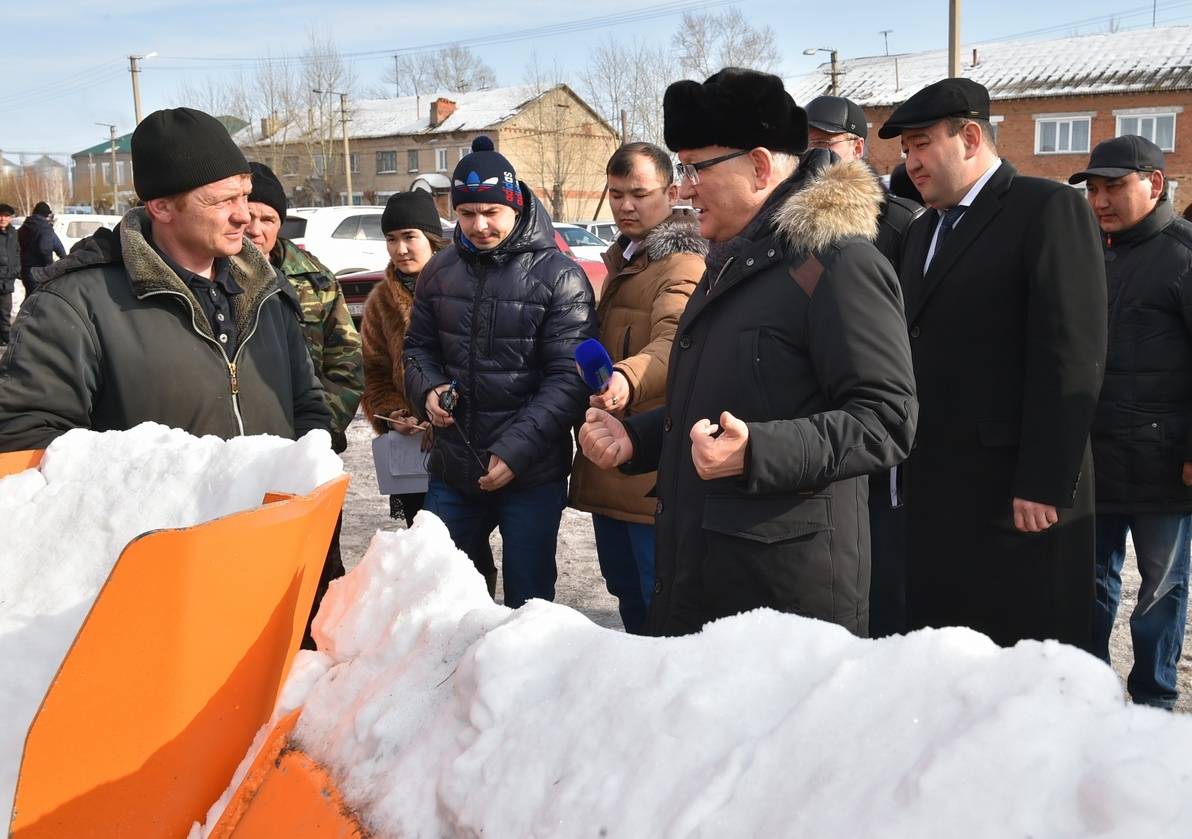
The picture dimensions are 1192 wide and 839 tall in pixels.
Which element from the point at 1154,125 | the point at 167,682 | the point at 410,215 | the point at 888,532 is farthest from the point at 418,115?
the point at 167,682

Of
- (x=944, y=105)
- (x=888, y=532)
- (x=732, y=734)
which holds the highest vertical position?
(x=944, y=105)

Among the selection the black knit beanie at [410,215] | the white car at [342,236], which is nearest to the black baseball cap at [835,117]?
the black knit beanie at [410,215]

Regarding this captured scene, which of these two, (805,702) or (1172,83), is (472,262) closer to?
(805,702)

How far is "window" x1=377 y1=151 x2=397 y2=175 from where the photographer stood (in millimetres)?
60781

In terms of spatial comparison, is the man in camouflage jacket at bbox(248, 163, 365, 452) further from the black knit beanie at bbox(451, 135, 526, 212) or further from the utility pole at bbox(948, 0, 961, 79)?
the utility pole at bbox(948, 0, 961, 79)

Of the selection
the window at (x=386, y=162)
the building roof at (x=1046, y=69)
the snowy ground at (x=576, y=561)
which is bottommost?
the snowy ground at (x=576, y=561)

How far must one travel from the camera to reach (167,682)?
5.23 ft

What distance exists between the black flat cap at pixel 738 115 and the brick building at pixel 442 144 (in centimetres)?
4993

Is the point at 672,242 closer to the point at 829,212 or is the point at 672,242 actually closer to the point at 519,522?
the point at 519,522

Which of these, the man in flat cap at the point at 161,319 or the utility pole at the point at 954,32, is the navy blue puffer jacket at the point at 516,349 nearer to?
the man in flat cap at the point at 161,319

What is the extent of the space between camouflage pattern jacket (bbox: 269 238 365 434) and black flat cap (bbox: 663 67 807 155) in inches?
83.1

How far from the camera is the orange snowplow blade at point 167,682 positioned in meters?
1.50

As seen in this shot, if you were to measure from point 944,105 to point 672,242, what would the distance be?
1030 millimetres

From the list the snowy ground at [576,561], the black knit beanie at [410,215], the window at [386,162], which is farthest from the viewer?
the window at [386,162]
